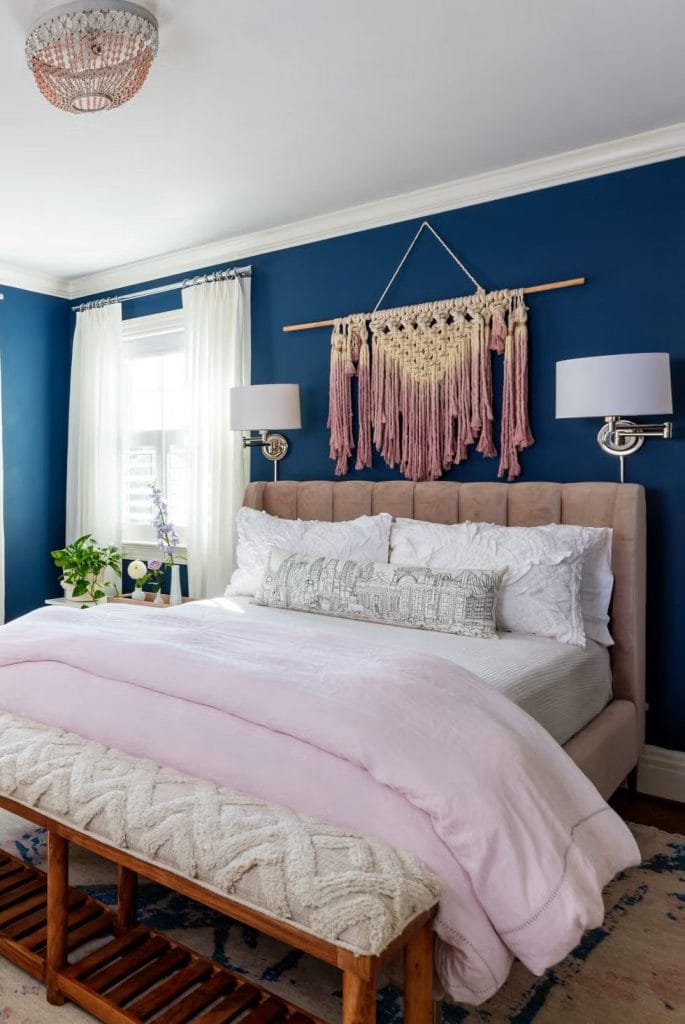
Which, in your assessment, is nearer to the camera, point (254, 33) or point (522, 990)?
point (522, 990)

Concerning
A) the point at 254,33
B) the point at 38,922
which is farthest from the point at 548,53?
the point at 38,922

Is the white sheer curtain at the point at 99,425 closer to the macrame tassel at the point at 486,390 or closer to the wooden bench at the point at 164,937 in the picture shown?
the macrame tassel at the point at 486,390

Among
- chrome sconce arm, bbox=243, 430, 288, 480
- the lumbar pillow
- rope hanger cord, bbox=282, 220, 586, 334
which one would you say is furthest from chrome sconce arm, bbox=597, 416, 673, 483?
chrome sconce arm, bbox=243, 430, 288, 480

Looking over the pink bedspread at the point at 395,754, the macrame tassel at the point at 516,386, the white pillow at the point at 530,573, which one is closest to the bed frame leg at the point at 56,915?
the pink bedspread at the point at 395,754

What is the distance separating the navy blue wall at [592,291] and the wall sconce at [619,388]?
9.5 inches

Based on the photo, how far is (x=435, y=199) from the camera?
137 inches

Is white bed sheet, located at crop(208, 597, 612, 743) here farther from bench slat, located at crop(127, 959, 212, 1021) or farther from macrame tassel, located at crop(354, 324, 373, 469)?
macrame tassel, located at crop(354, 324, 373, 469)

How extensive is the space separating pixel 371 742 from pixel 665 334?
2192mm

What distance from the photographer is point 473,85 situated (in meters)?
2.57

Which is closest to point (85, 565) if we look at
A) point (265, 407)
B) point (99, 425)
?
point (99, 425)

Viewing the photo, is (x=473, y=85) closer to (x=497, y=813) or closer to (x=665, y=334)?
(x=665, y=334)

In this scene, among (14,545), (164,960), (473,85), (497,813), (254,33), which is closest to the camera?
(497,813)

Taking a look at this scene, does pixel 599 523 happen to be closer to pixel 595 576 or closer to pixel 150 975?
pixel 595 576

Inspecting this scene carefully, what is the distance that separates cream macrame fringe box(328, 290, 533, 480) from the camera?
3.29m
